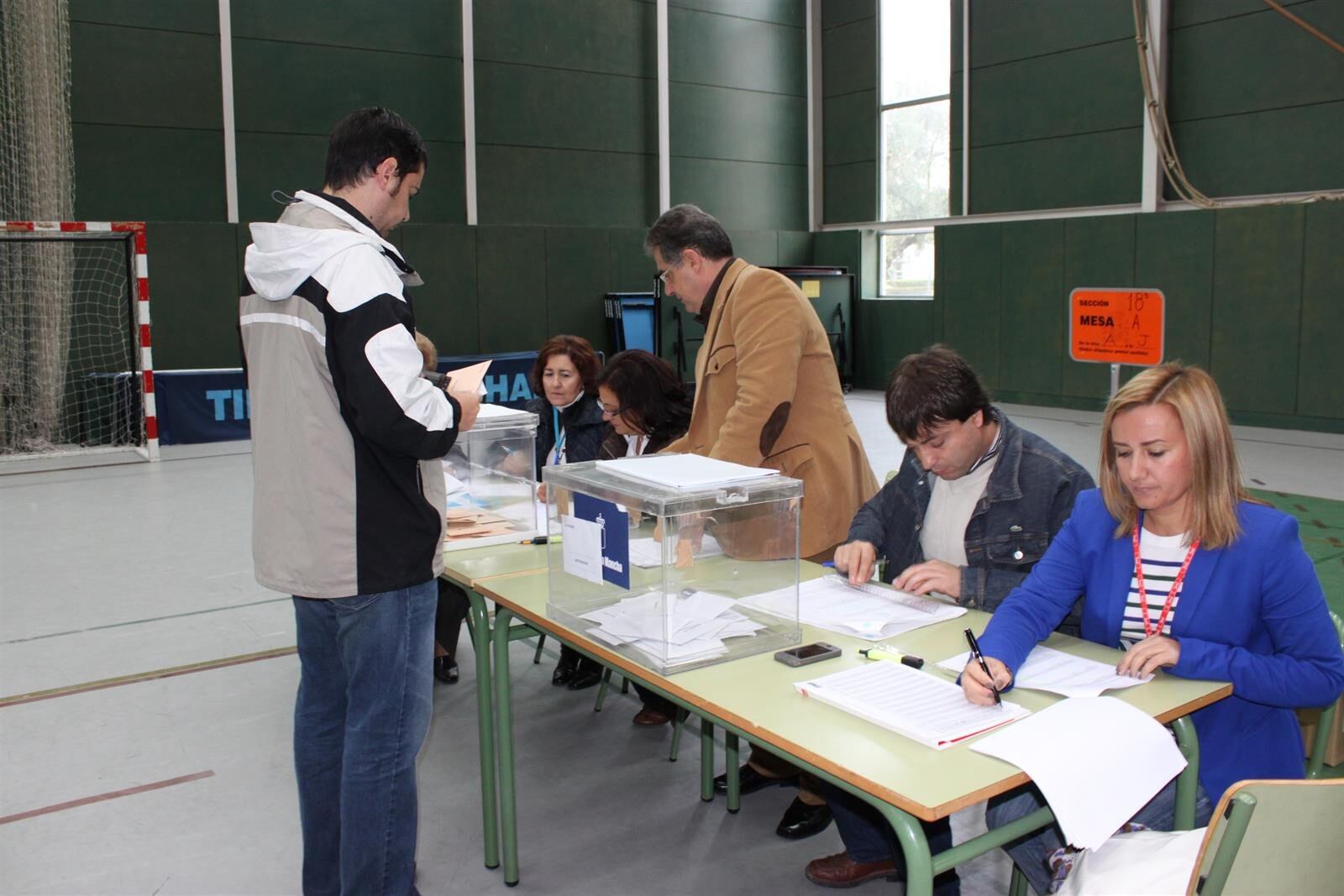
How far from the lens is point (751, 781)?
2939 mm

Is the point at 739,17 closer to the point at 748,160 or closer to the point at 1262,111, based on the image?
the point at 748,160

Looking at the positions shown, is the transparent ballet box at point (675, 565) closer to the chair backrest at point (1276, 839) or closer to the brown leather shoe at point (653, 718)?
the chair backrest at point (1276, 839)

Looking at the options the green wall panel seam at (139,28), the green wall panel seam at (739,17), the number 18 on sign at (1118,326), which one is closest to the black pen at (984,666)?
the number 18 on sign at (1118,326)

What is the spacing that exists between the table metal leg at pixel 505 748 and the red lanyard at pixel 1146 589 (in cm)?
131

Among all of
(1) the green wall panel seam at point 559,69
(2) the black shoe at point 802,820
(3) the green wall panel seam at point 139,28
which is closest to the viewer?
(2) the black shoe at point 802,820

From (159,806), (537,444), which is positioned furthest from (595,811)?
(537,444)

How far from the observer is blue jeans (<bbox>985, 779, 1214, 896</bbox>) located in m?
1.78

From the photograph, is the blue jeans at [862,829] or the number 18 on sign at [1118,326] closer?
the blue jeans at [862,829]

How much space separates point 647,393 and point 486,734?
118cm

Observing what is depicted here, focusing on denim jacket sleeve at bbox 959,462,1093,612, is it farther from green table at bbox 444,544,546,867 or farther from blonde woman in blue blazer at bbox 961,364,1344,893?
green table at bbox 444,544,546,867

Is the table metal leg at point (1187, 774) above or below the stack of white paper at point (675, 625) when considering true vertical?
below

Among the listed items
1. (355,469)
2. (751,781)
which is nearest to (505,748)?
(751,781)

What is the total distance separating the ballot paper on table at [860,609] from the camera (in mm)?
2109

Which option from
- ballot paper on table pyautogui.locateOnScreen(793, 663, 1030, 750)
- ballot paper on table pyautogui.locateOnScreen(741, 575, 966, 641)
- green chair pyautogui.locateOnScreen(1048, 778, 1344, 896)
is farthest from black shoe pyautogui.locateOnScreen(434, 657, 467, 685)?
green chair pyautogui.locateOnScreen(1048, 778, 1344, 896)
